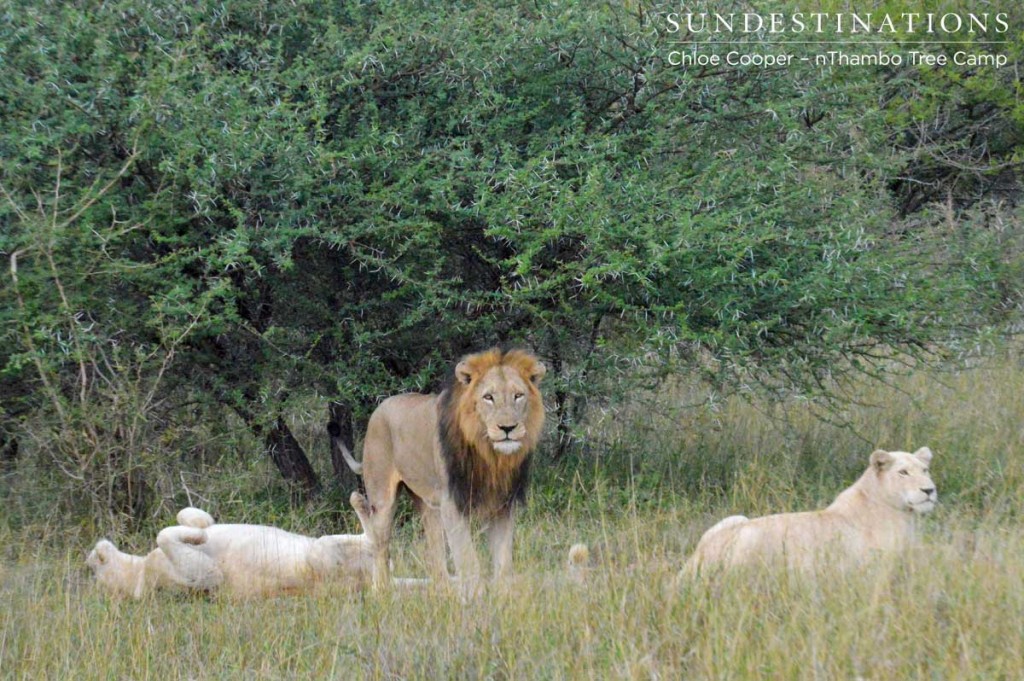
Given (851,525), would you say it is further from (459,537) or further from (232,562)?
(232,562)

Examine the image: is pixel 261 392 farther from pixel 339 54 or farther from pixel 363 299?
pixel 339 54

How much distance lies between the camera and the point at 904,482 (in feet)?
19.1

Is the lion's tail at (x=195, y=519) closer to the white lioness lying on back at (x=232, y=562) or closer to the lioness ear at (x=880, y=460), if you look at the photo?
the white lioness lying on back at (x=232, y=562)

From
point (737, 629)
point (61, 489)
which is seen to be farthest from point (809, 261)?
point (61, 489)

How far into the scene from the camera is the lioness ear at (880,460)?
5859 mm

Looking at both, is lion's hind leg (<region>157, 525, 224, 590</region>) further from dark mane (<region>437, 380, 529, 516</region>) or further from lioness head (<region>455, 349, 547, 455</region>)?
lioness head (<region>455, 349, 547, 455</region>)

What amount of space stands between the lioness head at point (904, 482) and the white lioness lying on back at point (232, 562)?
242 centimetres

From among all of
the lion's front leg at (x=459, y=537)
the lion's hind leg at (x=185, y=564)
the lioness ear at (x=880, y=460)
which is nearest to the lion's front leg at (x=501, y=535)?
the lion's front leg at (x=459, y=537)

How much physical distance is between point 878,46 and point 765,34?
1.71 m

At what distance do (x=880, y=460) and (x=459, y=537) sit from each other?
1989 mm

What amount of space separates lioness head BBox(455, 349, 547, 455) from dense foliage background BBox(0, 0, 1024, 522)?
3.58ft

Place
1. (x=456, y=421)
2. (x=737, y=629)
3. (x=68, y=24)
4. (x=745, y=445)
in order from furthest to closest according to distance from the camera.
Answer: (x=745, y=445) < (x=68, y=24) < (x=456, y=421) < (x=737, y=629)

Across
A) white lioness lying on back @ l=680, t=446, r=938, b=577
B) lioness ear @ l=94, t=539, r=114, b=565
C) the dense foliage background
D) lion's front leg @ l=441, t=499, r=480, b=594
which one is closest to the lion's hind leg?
lioness ear @ l=94, t=539, r=114, b=565

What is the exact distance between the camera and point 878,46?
970cm
